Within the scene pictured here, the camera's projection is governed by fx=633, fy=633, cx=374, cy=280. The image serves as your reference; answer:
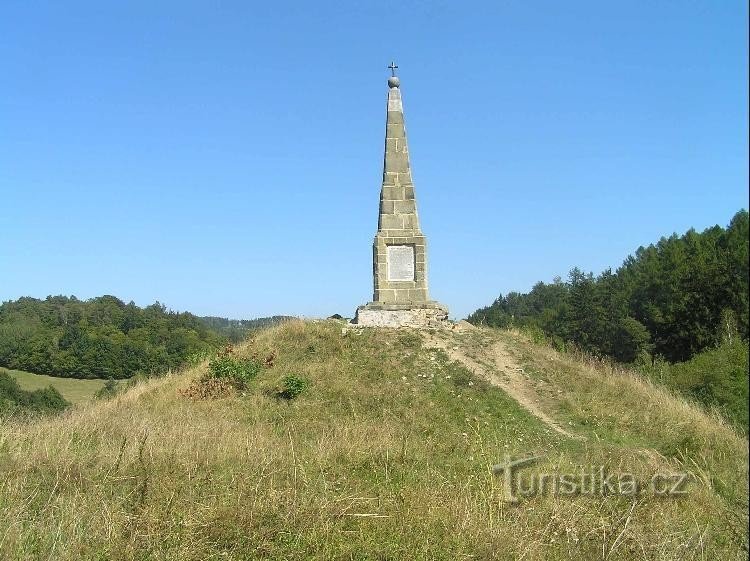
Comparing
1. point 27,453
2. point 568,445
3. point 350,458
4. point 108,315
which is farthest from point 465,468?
point 108,315

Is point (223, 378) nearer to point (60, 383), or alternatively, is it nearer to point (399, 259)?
point (399, 259)

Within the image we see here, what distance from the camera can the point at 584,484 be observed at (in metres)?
5.84

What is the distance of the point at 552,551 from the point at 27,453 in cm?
467

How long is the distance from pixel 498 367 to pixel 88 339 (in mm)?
24474

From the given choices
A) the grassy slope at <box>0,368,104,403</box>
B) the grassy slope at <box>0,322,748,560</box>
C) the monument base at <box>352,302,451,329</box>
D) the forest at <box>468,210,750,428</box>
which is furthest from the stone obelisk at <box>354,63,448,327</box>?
the grassy slope at <box>0,368,104,403</box>

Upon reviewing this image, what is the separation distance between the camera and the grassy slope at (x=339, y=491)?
4.16 metres

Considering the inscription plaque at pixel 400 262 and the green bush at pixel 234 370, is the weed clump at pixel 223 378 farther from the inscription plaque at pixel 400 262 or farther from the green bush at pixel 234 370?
the inscription plaque at pixel 400 262

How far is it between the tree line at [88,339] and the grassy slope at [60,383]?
1.27 ft

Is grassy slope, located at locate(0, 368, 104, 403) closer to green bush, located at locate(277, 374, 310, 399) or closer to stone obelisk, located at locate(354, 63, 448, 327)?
stone obelisk, located at locate(354, 63, 448, 327)

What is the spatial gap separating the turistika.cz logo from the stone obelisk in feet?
25.2

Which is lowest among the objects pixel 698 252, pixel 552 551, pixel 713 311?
pixel 552 551

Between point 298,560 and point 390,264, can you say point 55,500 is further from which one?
point 390,264

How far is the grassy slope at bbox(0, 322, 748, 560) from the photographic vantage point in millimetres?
4160

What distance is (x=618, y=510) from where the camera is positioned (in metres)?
4.97
